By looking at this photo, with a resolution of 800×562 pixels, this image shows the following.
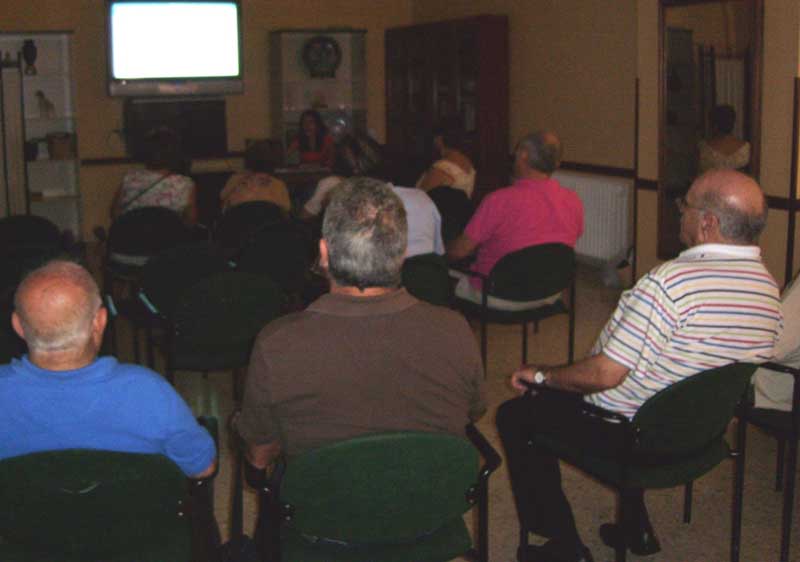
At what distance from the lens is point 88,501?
2.22m

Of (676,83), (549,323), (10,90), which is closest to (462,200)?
(549,323)

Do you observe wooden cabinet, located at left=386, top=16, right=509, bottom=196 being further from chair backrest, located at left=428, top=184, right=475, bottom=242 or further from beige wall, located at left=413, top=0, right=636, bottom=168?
chair backrest, located at left=428, top=184, right=475, bottom=242

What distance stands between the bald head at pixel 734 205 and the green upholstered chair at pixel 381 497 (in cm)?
102

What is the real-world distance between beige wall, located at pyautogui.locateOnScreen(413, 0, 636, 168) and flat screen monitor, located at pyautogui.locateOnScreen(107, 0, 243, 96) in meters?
2.55

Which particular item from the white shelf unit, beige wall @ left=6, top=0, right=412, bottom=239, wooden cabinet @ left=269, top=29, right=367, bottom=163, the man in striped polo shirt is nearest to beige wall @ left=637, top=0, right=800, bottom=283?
the man in striped polo shirt

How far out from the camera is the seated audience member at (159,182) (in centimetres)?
642

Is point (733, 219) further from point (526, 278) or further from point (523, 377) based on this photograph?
point (526, 278)

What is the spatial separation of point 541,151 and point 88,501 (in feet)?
10.9

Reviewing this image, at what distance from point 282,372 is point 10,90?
7.50m

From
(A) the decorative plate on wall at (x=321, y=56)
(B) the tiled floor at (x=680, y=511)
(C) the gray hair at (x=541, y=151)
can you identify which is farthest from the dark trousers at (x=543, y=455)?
(A) the decorative plate on wall at (x=321, y=56)

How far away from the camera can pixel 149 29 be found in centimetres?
1005

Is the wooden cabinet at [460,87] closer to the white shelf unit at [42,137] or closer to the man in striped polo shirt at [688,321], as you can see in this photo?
the white shelf unit at [42,137]

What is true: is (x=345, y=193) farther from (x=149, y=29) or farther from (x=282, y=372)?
(x=149, y=29)

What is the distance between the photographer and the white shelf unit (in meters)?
9.19
